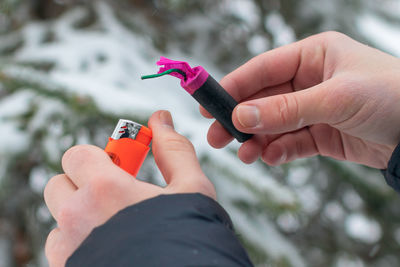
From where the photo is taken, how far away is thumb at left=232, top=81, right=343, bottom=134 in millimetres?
434

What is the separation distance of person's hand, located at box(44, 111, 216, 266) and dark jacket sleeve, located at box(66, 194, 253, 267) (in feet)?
0.05

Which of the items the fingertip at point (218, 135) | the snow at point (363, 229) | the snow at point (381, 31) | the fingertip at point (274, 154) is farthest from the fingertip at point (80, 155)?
the snow at point (363, 229)

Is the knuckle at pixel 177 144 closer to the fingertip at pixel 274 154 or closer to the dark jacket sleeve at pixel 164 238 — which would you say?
the dark jacket sleeve at pixel 164 238

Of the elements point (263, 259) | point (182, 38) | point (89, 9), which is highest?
point (89, 9)

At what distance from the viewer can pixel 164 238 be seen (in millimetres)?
281

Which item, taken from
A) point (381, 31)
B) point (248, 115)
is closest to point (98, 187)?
point (248, 115)

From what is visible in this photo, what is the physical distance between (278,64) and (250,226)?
1.14 ft

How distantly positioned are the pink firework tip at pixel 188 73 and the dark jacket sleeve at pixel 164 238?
0.51ft

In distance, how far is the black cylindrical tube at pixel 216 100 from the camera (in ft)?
1.40

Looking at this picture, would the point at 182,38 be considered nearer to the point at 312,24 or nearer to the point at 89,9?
the point at 89,9

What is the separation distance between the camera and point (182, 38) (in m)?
1.14

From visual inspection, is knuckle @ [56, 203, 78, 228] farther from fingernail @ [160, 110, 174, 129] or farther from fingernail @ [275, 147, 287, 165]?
fingernail @ [275, 147, 287, 165]

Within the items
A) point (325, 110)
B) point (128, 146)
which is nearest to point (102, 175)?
point (128, 146)

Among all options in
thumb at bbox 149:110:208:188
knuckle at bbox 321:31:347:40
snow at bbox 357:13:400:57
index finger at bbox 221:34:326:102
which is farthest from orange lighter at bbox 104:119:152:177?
snow at bbox 357:13:400:57
